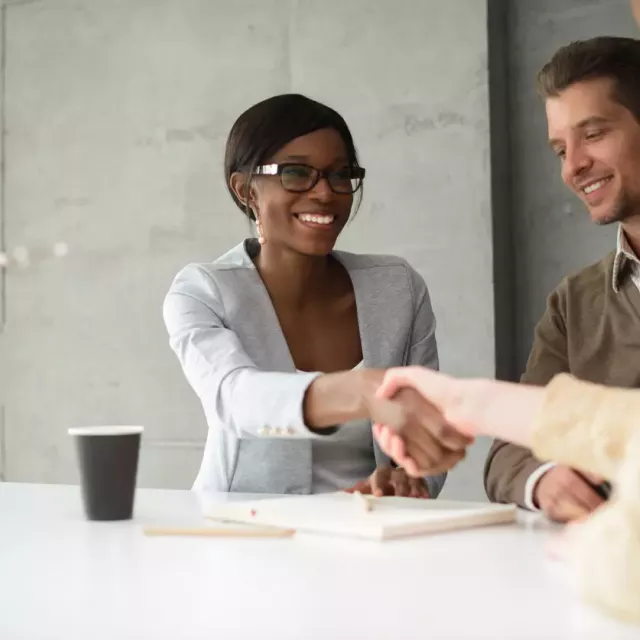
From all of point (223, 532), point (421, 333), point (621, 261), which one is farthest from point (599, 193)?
point (223, 532)

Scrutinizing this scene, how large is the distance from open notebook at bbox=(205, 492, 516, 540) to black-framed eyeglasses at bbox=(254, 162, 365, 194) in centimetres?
82

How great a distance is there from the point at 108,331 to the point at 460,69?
61.3 inches

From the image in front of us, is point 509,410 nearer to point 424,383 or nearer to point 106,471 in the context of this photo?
point 424,383

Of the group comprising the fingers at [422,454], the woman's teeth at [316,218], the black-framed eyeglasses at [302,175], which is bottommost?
the fingers at [422,454]

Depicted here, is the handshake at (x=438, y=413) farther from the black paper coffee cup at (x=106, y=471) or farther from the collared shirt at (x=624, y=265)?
the collared shirt at (x=624, y=265)

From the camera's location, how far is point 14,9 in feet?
11.9

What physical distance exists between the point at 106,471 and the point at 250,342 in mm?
623

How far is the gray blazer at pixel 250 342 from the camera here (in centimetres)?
173

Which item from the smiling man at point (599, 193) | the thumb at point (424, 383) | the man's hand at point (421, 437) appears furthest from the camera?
the smiling man at point (599, 193)

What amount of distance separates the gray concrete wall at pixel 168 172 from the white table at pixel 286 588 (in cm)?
166

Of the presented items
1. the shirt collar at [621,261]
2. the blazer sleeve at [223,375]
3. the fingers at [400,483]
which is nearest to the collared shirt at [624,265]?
the shirt collar at [621,261]

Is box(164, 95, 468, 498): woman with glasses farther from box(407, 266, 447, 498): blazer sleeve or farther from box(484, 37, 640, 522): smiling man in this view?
box(484, 37, 640, 522): smiling man

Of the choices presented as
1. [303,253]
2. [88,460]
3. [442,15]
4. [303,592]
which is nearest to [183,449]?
[303,253]

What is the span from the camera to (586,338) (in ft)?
5.75
